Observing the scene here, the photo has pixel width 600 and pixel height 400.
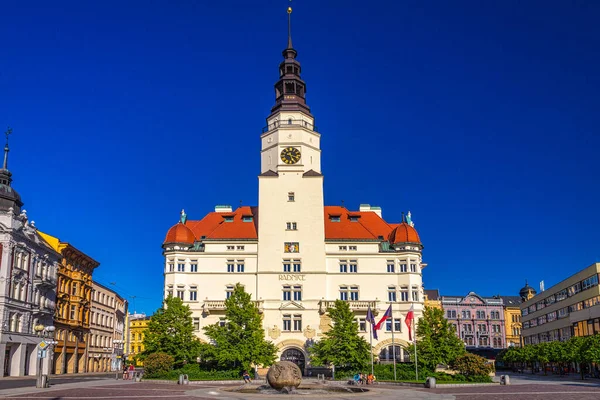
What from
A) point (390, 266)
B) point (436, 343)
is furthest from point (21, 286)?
point (436, 343)

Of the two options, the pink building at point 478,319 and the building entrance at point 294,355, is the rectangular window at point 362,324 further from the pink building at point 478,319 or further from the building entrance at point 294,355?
the pink building at point 478,319

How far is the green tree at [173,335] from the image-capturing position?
6569 centimetres

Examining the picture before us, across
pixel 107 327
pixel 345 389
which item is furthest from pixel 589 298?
pixel 107 327

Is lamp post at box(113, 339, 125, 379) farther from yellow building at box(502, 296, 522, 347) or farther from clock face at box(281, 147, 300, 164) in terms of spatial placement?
yellow building at box(502, 296, 522, 347)

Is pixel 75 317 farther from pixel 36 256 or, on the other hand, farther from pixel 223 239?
pixel 223 239

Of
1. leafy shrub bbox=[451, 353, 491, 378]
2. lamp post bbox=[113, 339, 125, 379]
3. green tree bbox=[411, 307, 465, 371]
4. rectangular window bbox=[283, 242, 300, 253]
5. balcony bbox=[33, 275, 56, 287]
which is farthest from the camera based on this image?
rectangular window bbox=[283, 242, 300, 253]

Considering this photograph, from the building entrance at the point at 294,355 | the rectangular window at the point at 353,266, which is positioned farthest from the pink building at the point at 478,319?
the building entrance at the point at 294,355

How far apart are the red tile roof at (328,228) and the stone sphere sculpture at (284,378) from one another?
38.3 m

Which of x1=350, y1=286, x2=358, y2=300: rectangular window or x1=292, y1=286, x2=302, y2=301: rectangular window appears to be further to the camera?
x1=350, y1=286, x2=358, y2=300: rectangular window

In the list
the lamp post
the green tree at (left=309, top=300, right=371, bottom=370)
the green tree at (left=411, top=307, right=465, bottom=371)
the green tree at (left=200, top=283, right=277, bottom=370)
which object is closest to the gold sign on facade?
the green tree at (left=200, top=283, right=277, bottom=370)

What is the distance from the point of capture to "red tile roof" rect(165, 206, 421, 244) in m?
78.7

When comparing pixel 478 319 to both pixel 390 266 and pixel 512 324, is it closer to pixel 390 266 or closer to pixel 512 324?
pixel 512 324

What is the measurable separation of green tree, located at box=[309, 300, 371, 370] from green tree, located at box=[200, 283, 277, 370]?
5.36 metres

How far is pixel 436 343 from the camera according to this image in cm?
6391
